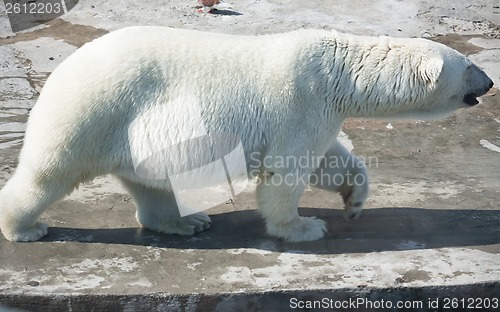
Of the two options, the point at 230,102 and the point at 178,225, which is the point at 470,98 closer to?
the point at 230,102

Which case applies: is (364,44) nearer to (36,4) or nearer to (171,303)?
(171,303)

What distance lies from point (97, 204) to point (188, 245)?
27.5 inches

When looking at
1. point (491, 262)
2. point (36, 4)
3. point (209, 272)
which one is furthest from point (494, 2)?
point (209, 272)

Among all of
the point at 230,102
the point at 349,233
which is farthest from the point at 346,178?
the point at 230,102

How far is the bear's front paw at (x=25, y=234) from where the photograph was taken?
4242 millimetres

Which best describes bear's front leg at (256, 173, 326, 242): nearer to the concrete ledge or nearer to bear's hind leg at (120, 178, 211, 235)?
bear's hind leg at (120, 178, 211, 235)

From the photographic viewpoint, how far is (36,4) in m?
8.49

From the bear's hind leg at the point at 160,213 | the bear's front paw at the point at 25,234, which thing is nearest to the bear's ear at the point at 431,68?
the bear's hind leg at the point at 160,213

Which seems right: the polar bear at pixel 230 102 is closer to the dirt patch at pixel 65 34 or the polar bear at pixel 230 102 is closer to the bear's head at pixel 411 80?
the bear's head at pixel 411 80

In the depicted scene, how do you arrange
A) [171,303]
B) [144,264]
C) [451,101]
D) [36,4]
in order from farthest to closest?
[36,4] < [451,101] < [144,264] < [171,303]

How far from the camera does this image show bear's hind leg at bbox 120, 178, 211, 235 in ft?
14.6

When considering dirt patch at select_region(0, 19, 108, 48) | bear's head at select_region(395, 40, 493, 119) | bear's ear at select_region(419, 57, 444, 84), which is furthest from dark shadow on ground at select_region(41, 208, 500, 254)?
dirt patch at select_region(0, 19, 108, 48)

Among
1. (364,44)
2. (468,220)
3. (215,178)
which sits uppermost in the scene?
(364,44)

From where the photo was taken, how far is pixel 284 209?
430 cm
